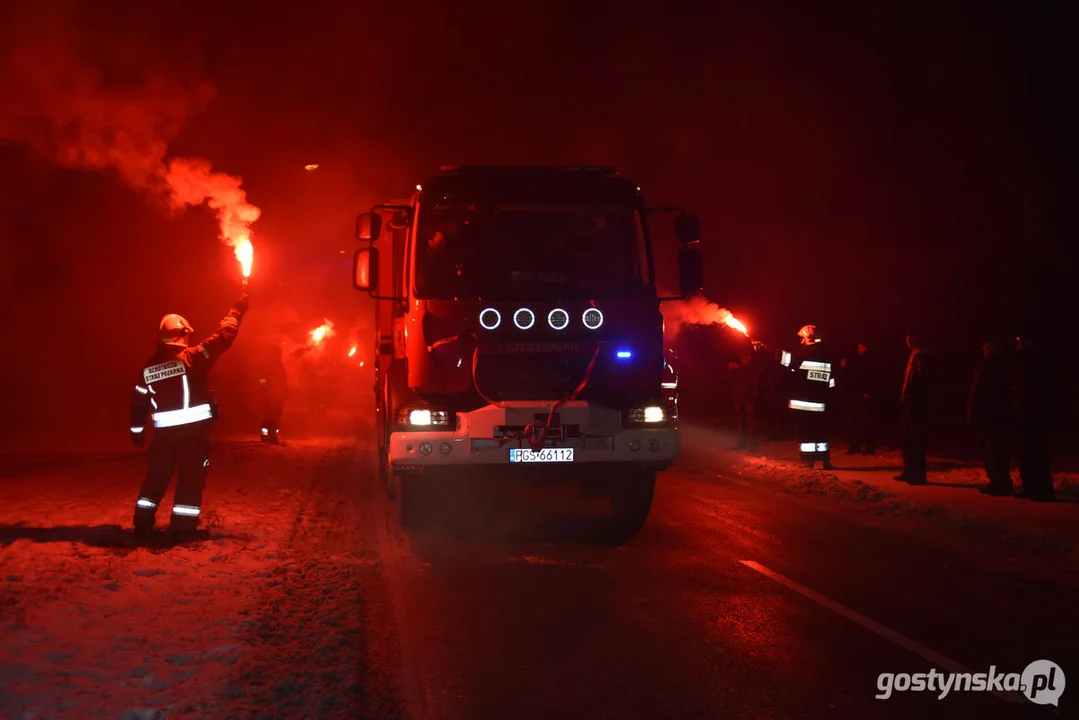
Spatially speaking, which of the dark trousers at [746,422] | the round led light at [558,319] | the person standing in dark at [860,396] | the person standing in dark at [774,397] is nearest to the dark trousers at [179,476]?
the round led light at [558,319]

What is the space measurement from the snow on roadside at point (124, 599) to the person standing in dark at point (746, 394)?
8.65 m

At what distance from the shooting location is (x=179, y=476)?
29.4ft

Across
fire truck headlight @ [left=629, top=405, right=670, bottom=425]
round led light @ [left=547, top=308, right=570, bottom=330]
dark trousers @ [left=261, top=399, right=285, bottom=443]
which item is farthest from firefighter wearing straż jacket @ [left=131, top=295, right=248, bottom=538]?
dark trousers @ [left=261, top=399, right=285, bottom=443]

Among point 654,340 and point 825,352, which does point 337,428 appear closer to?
point 825,352

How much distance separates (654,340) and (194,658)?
17.0 ft

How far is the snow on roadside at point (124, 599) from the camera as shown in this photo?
4953 mm

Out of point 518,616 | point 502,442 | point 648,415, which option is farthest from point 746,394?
point 518,616

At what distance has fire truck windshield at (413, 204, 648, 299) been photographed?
9.30 metres

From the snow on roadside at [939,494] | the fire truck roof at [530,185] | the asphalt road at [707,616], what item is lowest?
the asphalt road at [707,616]

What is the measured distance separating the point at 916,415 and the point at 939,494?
1.35m

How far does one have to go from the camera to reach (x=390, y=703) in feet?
16.1

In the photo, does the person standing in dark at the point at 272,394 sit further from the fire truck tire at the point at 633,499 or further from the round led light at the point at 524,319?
the round led light at the point at 524,319

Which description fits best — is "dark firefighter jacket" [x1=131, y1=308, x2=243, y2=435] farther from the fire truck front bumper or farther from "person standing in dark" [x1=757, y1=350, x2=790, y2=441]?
"person standing in dark" [x1=757, y1=350, x2=790, y2=441]

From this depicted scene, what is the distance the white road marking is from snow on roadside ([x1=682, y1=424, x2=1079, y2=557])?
285 cm
